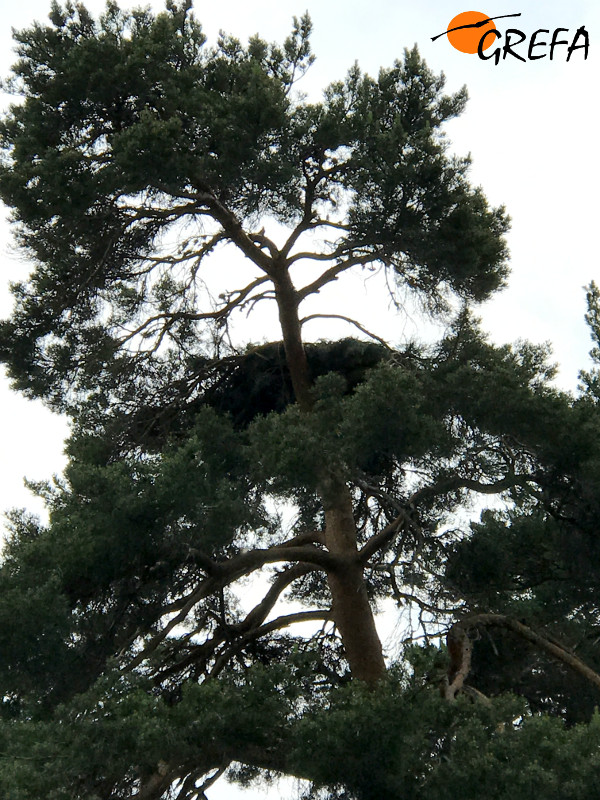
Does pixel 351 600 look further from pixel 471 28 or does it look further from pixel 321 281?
pixel 471 28

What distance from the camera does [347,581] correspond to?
373 inches

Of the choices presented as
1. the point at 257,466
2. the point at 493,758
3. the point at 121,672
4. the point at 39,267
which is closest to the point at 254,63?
the point at 39,267

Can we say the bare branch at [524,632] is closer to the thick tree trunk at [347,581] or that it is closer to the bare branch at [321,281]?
the thick tree trunk at [347,581]

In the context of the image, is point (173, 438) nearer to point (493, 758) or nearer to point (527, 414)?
point (527, 414)

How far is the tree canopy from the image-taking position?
6.52m

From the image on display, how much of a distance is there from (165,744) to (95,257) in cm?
521

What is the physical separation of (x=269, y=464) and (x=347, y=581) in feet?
7.29

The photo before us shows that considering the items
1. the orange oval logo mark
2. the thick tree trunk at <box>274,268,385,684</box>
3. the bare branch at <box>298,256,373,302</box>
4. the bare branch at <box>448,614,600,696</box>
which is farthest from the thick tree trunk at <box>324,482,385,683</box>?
the orange oval logo mark

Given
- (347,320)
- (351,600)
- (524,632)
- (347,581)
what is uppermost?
(347,320)

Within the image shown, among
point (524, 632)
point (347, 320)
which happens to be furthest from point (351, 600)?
point (347, 320)

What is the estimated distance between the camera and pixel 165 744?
6.31m

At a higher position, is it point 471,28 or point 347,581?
point 471,28

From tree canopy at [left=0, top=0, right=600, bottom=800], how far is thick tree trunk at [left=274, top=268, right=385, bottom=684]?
32 mm

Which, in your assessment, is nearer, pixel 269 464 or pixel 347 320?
pixel 269 464
